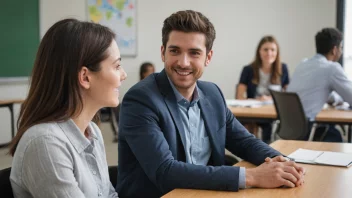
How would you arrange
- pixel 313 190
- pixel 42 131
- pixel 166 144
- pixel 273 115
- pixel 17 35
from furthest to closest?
pixel 17 35 → pixel 273 115 → pixel 166 144 → pixel 313 190 → pixel 42 131

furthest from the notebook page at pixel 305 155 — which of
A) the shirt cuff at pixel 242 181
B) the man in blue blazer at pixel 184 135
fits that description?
the shirt cuff at pixel 242 181

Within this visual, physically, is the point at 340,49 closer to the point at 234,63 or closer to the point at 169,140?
the point at 169,140

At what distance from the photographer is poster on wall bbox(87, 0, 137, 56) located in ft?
22.8

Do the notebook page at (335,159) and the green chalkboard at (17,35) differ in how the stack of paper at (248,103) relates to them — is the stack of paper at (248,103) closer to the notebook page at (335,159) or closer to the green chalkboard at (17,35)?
the notebook page at (335,159)

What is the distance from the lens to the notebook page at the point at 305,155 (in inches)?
77.0

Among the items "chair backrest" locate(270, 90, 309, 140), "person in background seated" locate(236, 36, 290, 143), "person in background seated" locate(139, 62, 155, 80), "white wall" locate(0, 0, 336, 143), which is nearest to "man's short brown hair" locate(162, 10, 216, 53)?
"chair backrest" locate(270, 90, 309, 140)

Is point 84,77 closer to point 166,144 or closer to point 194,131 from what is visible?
point 166,144

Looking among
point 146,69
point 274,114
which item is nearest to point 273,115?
point 274,114

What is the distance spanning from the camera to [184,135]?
6.08 ft

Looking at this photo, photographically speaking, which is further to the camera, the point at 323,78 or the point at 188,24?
the point at 323,78

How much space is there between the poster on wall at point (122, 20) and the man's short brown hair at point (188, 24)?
199 inches

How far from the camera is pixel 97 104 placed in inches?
57.1

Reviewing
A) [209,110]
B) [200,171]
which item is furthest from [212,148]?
[200,171]

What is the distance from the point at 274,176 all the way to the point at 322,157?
53 cm
